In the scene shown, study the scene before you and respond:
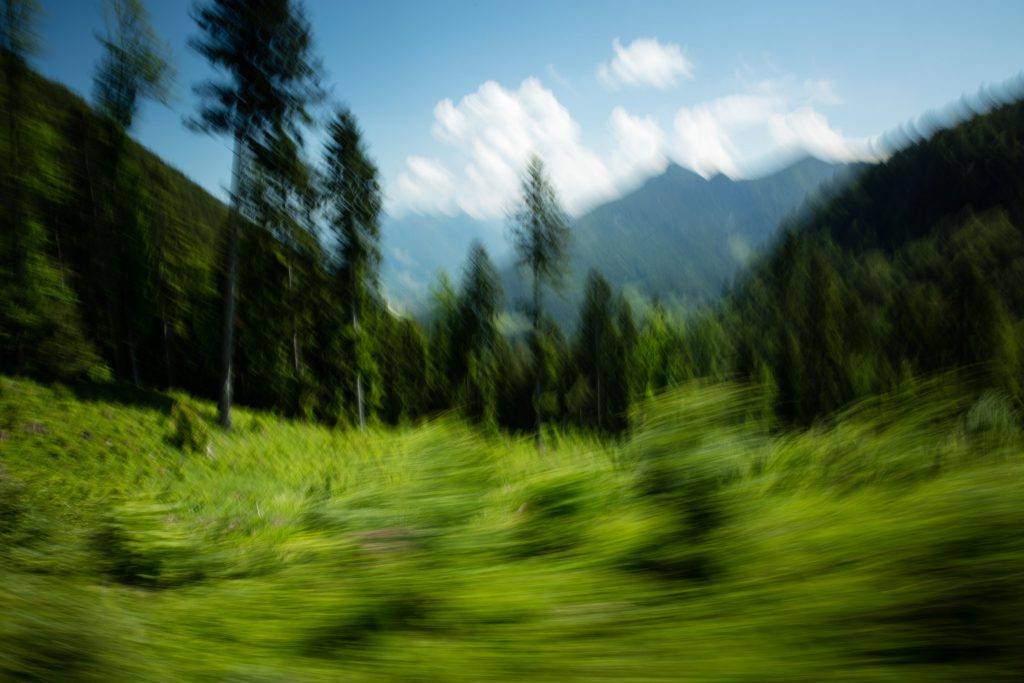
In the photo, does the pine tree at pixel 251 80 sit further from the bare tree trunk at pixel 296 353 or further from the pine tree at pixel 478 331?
the pine tree at pixel 478 331

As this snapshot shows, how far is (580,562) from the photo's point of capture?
3.23 feet

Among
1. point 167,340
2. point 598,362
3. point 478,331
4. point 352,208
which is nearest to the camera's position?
point 352,208

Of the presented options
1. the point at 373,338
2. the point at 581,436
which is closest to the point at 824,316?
the point at 373,338

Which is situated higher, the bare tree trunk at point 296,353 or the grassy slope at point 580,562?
the bare tree trunk at point 296,353

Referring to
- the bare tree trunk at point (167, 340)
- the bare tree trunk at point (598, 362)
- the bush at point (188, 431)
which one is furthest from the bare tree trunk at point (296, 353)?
the bare tree trunk at point (598, 362)

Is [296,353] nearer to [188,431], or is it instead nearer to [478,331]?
[188,431]

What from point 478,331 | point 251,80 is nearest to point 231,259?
point 251,80

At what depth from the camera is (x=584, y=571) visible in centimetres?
95

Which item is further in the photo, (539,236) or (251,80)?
(539,236)

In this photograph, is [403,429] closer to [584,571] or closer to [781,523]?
[584,571]

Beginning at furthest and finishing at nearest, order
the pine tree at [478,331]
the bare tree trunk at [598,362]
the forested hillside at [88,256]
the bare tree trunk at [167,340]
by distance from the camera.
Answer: the bare tree trunk at [598,362], the pine tree at [478,331], the bare tree trunk at [167,340], the forested hillside at [88,256]

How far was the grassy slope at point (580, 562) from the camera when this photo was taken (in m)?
0.63

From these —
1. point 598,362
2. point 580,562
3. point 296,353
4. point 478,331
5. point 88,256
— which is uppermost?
point 88,256

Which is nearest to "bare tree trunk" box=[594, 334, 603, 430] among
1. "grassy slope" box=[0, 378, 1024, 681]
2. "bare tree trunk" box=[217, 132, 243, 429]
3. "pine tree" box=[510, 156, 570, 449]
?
"pine tree" box=[510, 156, 570, 449]
